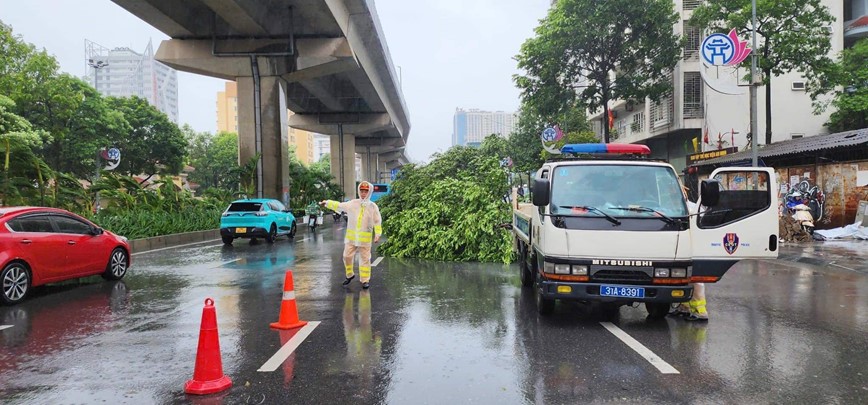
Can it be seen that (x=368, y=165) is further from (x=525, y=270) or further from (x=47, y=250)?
(x=525, y=270)

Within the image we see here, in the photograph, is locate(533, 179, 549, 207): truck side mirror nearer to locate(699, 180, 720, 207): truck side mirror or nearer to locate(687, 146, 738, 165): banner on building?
locate(699, 180, 720, 207): truck side mirror

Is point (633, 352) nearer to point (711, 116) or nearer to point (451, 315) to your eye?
point (451, 315)

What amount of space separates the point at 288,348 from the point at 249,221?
1338cm

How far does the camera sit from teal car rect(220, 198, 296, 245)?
18109mm

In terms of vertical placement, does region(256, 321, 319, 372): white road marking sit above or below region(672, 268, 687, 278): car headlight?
below

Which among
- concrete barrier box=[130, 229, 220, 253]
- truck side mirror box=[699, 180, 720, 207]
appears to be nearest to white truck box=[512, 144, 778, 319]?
truck side mirror box=[699, 180, 720, 207]

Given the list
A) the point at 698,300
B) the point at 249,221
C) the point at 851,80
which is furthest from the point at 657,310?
the point at 851,80

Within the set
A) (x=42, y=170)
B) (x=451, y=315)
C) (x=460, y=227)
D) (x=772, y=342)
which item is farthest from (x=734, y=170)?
(x=42, y=170)

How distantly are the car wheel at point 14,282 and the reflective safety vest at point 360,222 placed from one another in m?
4.54

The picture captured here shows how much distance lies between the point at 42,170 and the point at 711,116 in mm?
32589

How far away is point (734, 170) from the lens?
667cm

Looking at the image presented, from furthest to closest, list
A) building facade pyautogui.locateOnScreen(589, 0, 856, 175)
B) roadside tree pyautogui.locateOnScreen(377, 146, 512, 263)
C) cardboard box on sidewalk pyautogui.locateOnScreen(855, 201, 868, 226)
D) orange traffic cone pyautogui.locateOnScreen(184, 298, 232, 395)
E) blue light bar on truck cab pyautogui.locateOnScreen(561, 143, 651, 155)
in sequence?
1. building facade pyautogui.locateOnScreen(589, 0, 856, 175)
2. cardboard box on sidewalk pyautogui.locateOnScreen(855, 201, 868, 226)
3. roadside tree pyautogui.locateOnScreen(377, 146, 512, 263)
4. blue light bar on truck cab pyautogui.locateOnScreen(561, 143, 651, 155)
5. orange traffic cone pyautogui.locateOnScreen(184, 298, 232, 395)

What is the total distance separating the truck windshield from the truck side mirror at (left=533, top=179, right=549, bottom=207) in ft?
0.67

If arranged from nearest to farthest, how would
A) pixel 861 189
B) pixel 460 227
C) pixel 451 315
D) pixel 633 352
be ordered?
pixel 633 352 < pixel 451 315 < pixel 460 227 < pixel 861 189
